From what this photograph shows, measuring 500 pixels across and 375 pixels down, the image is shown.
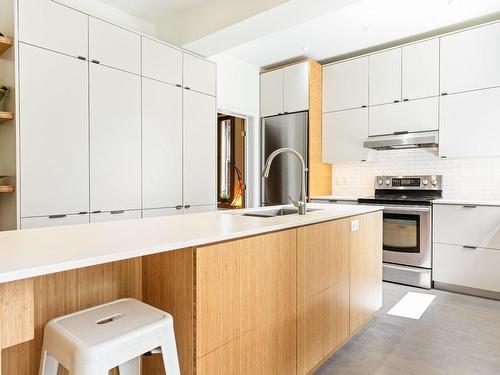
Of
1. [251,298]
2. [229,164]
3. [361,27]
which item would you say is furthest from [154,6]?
[251,298]

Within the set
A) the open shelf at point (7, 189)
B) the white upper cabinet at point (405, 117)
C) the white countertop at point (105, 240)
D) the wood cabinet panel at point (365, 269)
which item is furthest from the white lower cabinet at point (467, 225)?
the open shelf at point (7, 189)

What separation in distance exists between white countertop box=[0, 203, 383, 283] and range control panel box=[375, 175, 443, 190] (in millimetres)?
2889


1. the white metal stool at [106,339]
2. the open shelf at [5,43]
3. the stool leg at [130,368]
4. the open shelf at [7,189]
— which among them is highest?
the open shelf at [5,43]

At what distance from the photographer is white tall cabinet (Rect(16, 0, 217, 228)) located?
2592mm

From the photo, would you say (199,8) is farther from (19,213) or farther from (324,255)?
(324,255)

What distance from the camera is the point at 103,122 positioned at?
300 cm

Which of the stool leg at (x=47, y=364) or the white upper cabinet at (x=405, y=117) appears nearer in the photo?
the stool leg at (x=47, y=364)

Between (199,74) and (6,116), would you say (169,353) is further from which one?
(199,74)

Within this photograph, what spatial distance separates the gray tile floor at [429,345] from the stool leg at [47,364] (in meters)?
1.44

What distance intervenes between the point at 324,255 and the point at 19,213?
2.16 m

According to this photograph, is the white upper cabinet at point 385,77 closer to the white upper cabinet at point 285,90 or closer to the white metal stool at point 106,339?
the white upper cabinet at point 285,90

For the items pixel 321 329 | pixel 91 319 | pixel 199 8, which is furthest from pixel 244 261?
pixel 199 8

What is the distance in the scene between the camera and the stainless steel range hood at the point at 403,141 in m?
3.87

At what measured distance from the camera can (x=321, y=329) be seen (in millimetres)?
2027
